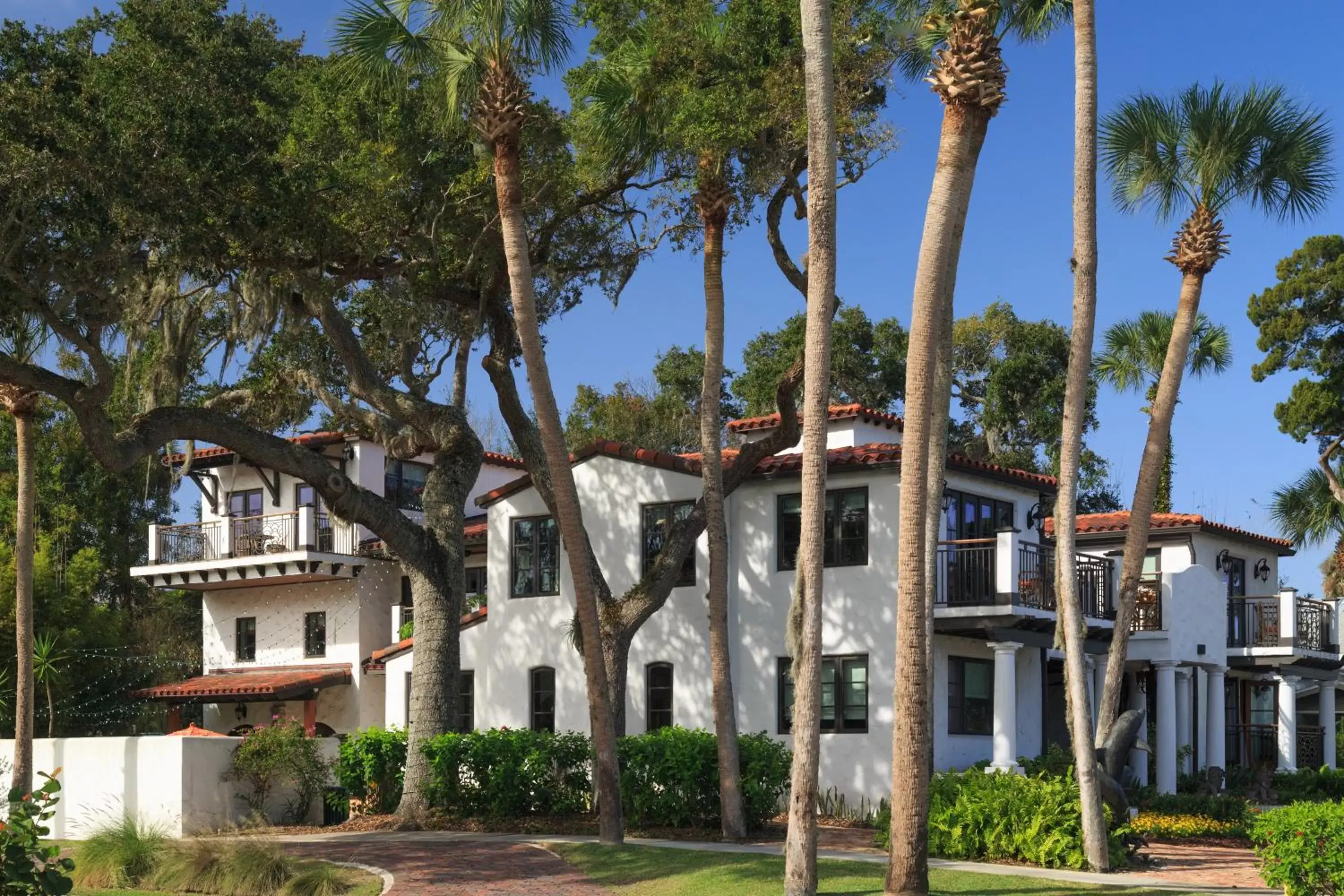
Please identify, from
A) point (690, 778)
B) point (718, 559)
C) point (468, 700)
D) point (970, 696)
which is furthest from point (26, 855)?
point (468, 700)

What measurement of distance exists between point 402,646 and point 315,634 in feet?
26.0

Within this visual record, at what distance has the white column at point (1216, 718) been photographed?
3052 centimetres

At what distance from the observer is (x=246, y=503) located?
1660 inches

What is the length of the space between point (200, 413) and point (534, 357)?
601 centimetres

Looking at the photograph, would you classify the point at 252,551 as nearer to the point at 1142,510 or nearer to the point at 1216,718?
the point at 1216,718

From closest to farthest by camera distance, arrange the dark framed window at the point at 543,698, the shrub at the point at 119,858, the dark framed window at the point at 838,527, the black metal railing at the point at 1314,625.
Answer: the shrub at the point at 119,858
the dark framed window at the point at 838,527
the dark framed window at the point at 543,698
the black metal railing at the point at 1314,625

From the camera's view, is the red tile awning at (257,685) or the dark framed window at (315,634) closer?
the red tile awning at (257,685)

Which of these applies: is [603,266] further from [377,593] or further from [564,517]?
[377,593]

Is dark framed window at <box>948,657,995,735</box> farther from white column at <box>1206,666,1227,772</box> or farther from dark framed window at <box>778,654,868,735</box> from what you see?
white column at <box>1206,666,1227,772</box>

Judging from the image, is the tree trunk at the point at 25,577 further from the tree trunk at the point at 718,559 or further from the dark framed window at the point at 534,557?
the tree trunk at the point at 718,559

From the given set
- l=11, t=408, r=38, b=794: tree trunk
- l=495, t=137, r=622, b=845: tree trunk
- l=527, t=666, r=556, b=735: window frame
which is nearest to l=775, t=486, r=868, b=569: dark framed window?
l=527, t=666, r=556, b=735: window frame

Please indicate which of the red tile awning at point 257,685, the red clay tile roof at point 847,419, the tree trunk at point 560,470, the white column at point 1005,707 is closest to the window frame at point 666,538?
the red clay tile roof at point 847,419

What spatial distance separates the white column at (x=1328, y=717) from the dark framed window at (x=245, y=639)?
27021 mm

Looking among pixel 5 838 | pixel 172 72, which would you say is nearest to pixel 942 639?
pixel 172 72
